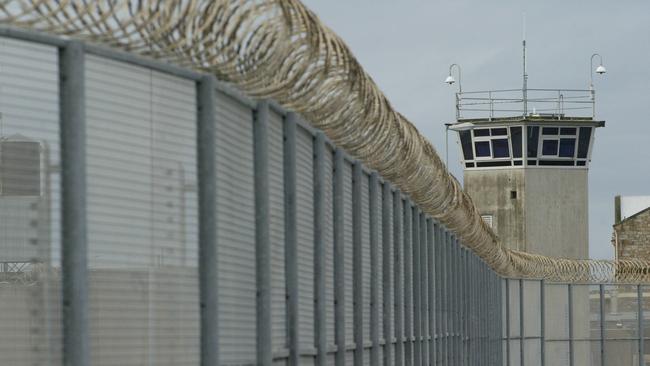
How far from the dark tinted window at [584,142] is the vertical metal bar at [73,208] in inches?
2124

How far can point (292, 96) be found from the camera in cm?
786

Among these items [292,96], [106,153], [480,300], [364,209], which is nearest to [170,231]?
[106,153]

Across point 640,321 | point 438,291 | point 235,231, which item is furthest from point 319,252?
point 640,321

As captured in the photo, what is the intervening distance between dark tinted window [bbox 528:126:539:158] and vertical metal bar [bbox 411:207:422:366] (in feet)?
137

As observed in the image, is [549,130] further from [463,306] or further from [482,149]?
[463,306]

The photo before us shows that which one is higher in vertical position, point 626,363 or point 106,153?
point 106,153

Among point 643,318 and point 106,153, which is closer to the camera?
point 106,153

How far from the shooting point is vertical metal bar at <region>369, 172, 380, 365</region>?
11898mm

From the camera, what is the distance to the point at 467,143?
58.2m

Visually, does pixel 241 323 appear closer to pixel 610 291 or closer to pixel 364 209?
pixel 364 209

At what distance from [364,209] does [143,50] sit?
645cm

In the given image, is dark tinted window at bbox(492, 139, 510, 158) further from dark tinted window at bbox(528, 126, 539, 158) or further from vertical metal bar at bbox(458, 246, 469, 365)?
vertical metal bar at bbox(458, 246, 469, 365)

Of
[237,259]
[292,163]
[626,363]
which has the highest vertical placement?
[292,163]

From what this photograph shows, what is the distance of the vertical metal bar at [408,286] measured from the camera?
14742mm
